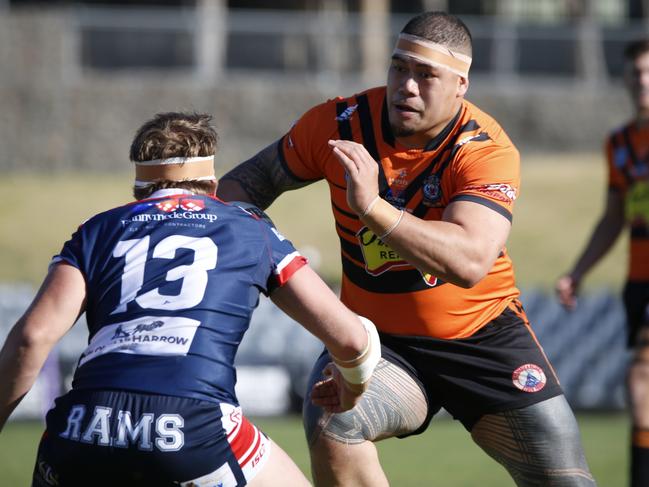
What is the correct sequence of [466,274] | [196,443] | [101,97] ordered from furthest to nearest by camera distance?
[101,97] → [466,274] → [196,443]

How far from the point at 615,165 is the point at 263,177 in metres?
2.84

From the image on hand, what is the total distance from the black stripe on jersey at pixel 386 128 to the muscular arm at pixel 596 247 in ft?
7.12

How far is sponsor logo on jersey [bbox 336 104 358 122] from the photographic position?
4750mm

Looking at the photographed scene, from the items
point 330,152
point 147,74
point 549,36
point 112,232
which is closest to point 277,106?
point 147,74

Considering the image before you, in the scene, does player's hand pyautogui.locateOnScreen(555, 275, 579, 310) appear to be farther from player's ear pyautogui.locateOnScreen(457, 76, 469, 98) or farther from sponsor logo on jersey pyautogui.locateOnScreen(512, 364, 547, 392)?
player's ear pyautogui.locateOnScreen(457, 76, 469, 98)

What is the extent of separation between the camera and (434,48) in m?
4.49

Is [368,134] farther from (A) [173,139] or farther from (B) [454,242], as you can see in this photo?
(A) [173,139]

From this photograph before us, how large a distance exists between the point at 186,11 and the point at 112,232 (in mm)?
18548

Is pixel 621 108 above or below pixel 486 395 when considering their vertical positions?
below

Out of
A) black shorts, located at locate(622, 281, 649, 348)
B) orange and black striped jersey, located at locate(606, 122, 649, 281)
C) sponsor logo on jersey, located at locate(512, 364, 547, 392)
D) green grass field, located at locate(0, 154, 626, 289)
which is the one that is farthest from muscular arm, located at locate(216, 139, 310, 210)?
green grass field, located at locate(0, 154, 626, 289)

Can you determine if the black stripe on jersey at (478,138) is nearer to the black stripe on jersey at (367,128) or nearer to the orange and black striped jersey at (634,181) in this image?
the black stripe on jersey at (367,128)

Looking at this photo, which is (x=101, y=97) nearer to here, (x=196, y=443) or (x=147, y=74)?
(x=147, y=74)

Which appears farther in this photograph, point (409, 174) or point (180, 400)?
point (409, 174)

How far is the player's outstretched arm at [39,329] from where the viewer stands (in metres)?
3.31
